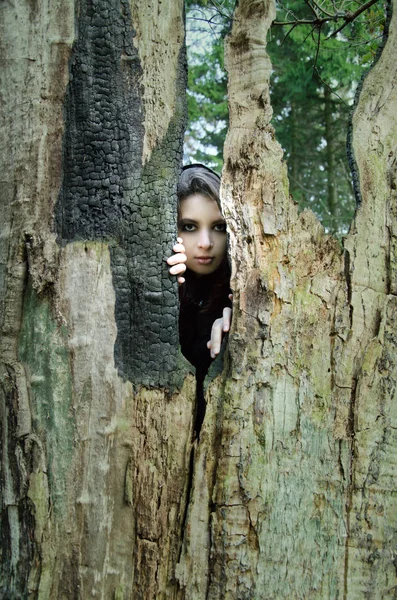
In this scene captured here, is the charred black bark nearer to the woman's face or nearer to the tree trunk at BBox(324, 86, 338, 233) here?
the woman's face

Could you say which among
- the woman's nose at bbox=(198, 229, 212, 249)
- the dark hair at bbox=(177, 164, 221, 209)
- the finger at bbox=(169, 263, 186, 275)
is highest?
the dark hair at bbox=(177, 164, 221, 209)

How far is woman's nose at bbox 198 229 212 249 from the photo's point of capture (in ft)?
9.89

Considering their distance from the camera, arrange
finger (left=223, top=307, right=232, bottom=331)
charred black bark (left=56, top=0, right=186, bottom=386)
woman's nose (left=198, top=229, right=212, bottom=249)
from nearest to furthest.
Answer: charred black bark (left=56, top=0, right=186, bottom=386)
finger (left=223, top=307, right=232, bottom=331)
woman's nose (left=198, top=229, right=212, bottom=249)

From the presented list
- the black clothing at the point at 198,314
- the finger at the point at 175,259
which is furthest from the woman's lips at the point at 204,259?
the finger at the point at 175,259

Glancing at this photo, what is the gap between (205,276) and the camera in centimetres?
331

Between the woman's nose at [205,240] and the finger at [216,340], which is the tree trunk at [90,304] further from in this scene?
the woman's nose at [205,240]

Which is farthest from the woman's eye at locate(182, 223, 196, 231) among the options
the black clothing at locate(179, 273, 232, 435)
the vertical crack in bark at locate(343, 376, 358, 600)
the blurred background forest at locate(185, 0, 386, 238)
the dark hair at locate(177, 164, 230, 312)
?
the blurred background forest at locate(185, 0, 386, 238)

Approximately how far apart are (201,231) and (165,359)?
0.98 metres

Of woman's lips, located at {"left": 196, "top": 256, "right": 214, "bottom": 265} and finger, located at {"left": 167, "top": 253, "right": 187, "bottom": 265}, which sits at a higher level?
woman's lips, located at {"left": 196, "top": 256, "right": 214, "bottom": 265}

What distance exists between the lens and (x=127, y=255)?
2.32 metres

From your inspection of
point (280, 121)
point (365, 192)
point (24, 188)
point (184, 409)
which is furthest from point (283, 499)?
point (280, 121)

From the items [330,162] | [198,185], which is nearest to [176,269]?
[198,185]

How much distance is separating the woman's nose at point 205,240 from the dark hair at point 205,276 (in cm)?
20

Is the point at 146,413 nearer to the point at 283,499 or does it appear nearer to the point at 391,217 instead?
the point at 283,499
